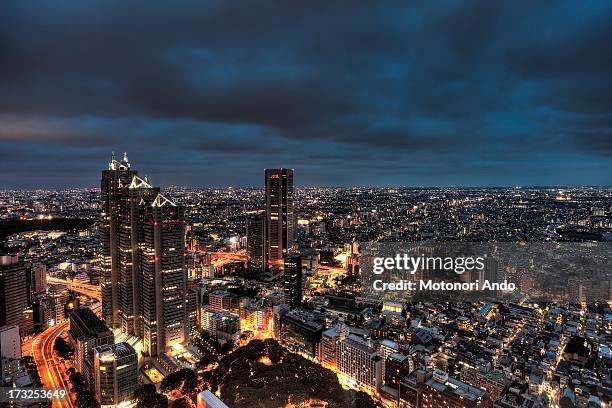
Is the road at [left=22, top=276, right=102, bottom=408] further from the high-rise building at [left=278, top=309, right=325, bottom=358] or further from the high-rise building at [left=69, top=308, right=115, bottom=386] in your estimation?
the high-rise building at [left=278, top=309, right=325, bottom=358]

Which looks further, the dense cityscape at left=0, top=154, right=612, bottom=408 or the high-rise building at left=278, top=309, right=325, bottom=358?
the high-rise building at left=278, top=309, right=325, bottom=358

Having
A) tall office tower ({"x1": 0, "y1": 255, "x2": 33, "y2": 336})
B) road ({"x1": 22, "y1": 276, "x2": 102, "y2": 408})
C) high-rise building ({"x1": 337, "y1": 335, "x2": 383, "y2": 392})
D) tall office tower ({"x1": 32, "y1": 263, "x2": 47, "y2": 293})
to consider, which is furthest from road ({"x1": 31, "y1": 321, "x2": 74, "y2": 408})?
high-rise building ({"x1": 337, "y1": 335, "x2": 383, "y2": 392})

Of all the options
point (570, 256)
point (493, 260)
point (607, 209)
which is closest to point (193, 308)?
point (493, 260)

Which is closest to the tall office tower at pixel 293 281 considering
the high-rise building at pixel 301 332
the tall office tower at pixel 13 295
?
the high-rise building at pixel 301 332

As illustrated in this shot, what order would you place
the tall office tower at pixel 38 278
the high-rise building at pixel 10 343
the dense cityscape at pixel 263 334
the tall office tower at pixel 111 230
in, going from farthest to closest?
the tall office tower at pixel 38 278, the tall office tower at pixel 111 230, the high-rise building at pixel 10 343, the dense cityscape at pixel 263 334

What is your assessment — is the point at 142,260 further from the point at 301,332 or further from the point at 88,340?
the point at 301,332

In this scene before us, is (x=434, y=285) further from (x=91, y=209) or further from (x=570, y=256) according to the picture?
(x=91, y=209)

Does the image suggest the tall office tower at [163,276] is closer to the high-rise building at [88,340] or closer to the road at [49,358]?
the high-rise building at [88,340]
